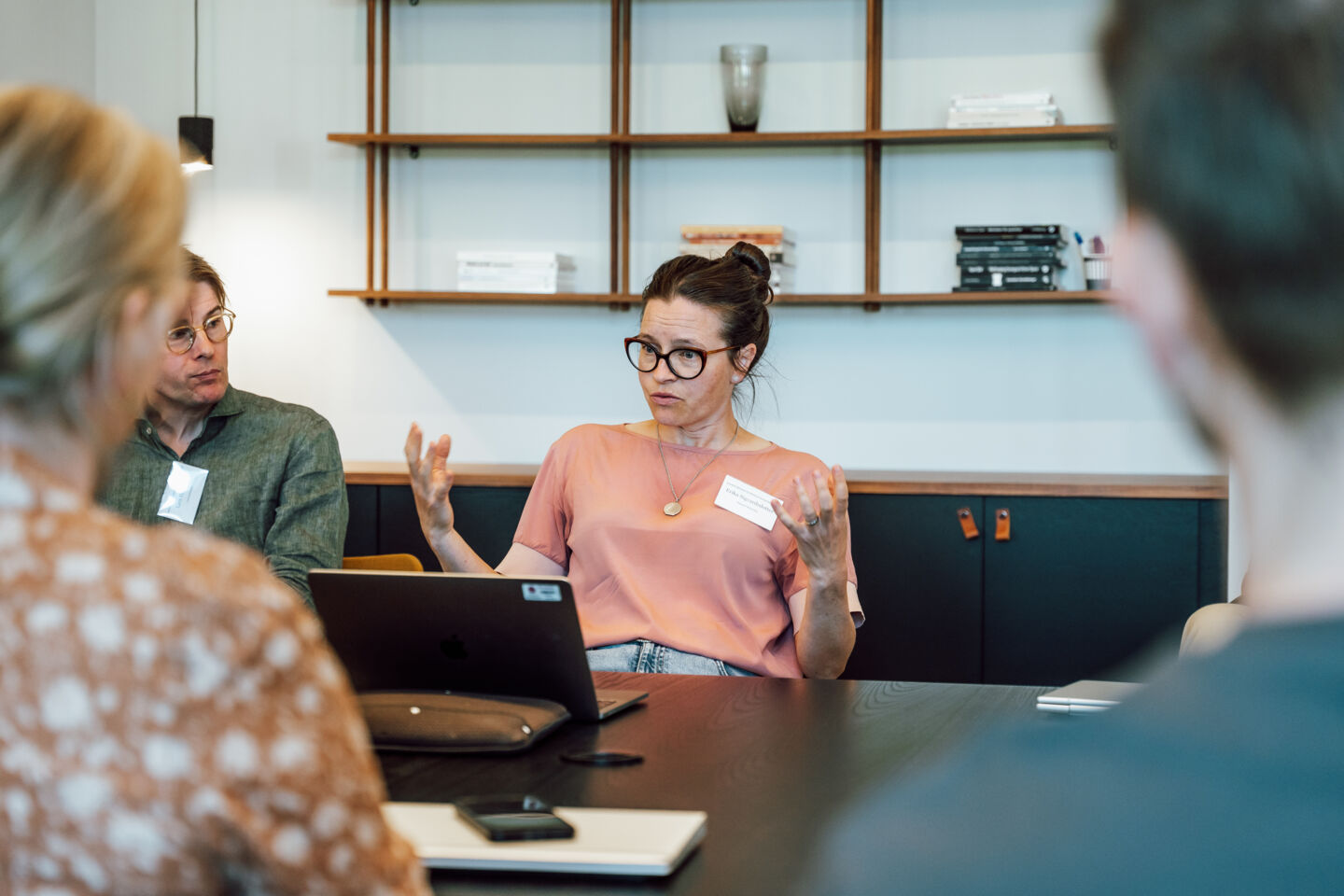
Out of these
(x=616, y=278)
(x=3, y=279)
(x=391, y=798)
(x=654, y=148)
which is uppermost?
(x=654, y=148)

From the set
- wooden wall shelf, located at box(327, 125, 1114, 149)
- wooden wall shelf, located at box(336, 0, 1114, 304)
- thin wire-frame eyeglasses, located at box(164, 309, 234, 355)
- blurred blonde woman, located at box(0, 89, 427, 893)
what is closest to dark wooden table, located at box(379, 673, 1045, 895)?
blurred blonde woman, located at box(0, 89, 427, 893)

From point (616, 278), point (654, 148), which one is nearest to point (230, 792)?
point (616, 278)

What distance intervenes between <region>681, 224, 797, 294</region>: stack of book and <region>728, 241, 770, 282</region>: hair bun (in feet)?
4.07

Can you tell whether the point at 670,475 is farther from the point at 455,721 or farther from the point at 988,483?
the point at 988,483

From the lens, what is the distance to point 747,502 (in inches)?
99.0

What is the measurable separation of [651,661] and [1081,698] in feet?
2.88

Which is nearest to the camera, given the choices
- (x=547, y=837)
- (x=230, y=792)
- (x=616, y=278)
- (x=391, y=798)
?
(x=230, y=792)

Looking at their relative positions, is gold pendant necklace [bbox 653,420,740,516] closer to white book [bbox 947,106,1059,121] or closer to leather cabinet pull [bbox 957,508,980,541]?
leather cabinet pull [bbox 957,508,980,541]

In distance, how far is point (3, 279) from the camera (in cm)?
77

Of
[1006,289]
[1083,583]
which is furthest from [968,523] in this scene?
[1006,289]

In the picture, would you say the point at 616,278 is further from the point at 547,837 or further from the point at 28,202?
the point at 28,202

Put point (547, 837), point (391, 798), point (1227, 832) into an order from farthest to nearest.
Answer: point (391, 798) → point (547, 837) → point (1227, 832)

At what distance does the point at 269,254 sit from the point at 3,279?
12.9ft

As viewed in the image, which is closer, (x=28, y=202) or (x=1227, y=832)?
(x=1227, y=832)
